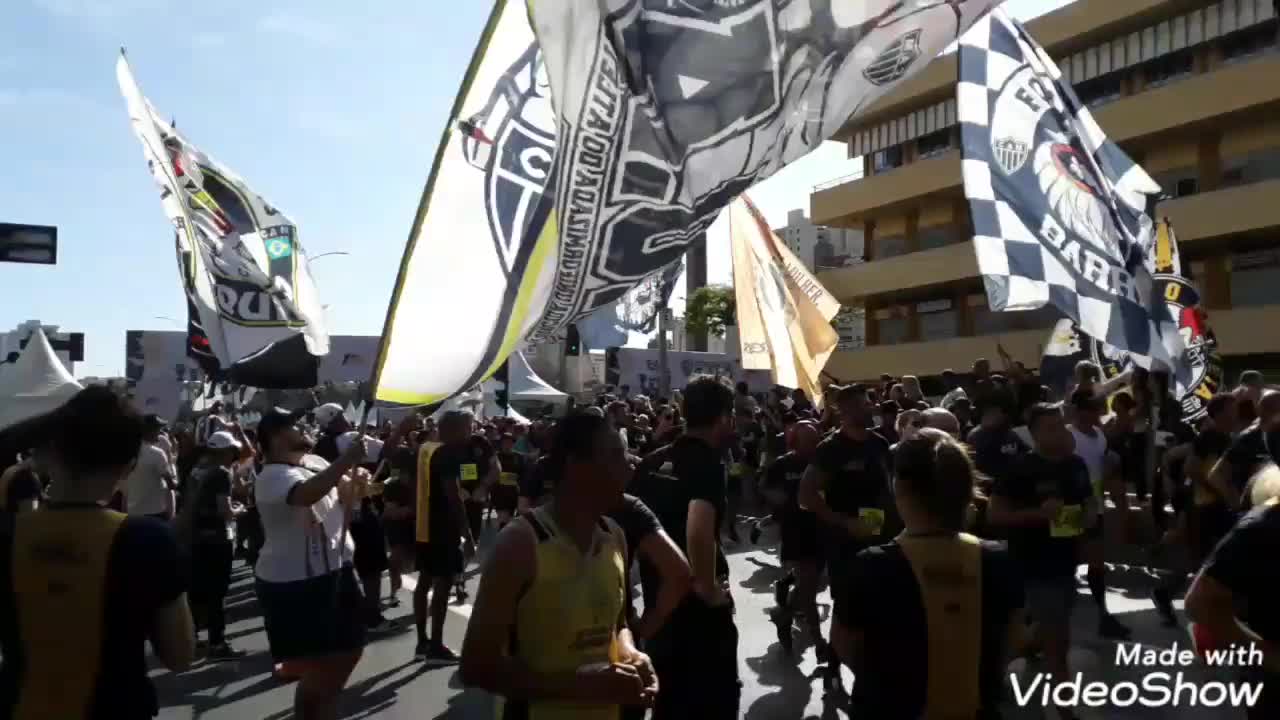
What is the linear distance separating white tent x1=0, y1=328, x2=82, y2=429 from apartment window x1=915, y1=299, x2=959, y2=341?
3034 centimetres

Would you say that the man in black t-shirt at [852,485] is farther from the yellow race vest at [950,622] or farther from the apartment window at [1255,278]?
the apartment window at [1255,278]

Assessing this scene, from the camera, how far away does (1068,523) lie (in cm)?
594

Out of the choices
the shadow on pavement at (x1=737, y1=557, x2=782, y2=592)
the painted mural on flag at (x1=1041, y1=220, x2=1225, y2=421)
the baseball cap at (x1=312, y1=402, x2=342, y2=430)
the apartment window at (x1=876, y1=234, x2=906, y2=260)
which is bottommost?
the shadow on pavement at (x1=737, y1=557, x2=782, y2=592)

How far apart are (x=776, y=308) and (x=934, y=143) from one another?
27.9 metres

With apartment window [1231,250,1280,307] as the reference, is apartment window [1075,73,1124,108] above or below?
above

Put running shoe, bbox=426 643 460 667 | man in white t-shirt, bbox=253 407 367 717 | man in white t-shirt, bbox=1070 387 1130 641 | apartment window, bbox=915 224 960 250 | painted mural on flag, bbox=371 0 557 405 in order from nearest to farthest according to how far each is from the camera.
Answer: painted mural on flag, bbox=371 0 557 405 → man in white t-shirt, bbox=253 407 367 717 → man in white t-shirt, bbox=1070 387 1130 641 → running shoe, bbox=426 643 460 667 → apartment window, bbox=915 224 960 250

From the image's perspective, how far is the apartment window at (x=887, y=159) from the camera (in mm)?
39938

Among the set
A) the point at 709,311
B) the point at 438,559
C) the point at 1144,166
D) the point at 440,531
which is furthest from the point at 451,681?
the point at 709,311

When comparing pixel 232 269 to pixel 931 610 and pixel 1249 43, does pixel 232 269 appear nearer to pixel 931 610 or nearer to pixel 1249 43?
pixel 931 610

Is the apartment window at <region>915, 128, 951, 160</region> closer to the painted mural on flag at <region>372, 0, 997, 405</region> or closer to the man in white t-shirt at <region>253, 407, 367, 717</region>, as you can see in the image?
the painted mural on flag at <region>372, 0, 997, 405</region>

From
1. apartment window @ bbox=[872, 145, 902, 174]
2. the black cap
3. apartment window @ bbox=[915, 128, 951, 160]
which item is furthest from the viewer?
apartment window @ bbox=[872, 145, 902, 174]

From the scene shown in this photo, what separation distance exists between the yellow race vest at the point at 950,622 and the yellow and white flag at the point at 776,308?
341 inches

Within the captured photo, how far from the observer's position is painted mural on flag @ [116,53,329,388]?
1308 centimetres

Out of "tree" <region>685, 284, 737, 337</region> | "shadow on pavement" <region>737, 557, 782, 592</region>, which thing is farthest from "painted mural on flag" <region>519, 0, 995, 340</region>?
"tree" <region>685, 284, 737, 337</region>
